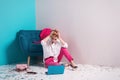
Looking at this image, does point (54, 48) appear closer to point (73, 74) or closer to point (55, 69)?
point (55, 69)

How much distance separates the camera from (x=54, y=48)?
7.30ft

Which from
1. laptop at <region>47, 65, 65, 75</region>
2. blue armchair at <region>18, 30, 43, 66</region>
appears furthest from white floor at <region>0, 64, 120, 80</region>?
blue armchair at <region>18, 30, 43, 66</region>

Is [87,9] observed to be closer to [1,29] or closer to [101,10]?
[101,10]

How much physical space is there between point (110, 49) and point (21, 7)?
1.24 meters

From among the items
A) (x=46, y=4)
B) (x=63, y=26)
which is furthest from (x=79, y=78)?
(x=46, y=4)

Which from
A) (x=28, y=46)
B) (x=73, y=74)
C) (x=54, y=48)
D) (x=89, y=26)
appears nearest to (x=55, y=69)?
(x=73, y=74)

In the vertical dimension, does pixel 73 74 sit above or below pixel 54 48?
below

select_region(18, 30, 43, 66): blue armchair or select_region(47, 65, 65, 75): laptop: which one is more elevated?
select_region(18, 30, 43, 66): blue armchair

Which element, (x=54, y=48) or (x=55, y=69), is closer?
(x=55, y=69)

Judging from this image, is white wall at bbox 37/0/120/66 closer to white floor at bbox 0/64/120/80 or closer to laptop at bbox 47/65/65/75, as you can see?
white floor at bbox 0/64/120/80

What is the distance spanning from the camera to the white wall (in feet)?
7.08

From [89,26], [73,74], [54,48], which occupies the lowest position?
[73,74]

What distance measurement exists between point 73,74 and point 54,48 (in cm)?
41

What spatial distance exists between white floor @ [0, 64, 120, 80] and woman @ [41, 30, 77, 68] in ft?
0.38
